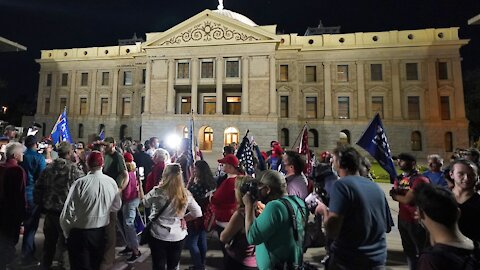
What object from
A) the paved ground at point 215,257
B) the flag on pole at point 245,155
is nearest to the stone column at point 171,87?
the flag on pole at point 245,155

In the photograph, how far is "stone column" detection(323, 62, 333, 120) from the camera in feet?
123

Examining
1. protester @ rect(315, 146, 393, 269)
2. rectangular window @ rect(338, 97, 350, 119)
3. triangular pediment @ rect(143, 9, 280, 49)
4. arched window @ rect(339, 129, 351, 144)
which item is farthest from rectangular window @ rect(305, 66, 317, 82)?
protester @ rect(315, 146, 393, 269)

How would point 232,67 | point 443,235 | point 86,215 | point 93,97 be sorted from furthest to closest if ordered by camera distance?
point 93,97, point 232,67, point 86,215, point 443,235

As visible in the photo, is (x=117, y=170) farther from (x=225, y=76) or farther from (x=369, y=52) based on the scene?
(x=369, y=52)

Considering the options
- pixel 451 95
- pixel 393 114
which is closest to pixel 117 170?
pixel 393 114

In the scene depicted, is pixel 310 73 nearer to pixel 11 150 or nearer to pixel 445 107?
pixel 445 107

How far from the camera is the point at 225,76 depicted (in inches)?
1438

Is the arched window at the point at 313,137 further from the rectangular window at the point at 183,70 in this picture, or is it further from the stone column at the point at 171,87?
the stone column at the point at 171,87

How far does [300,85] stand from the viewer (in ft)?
126

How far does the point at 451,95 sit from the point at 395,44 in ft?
30.1

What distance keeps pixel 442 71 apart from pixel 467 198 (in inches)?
A: 1569

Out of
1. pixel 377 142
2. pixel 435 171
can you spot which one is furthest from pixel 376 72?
pixel 377 142

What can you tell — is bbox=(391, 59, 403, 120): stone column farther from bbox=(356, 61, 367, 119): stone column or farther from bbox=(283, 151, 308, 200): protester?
bbox=(283, 151, 308, 200): protester

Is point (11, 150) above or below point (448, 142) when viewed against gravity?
below
